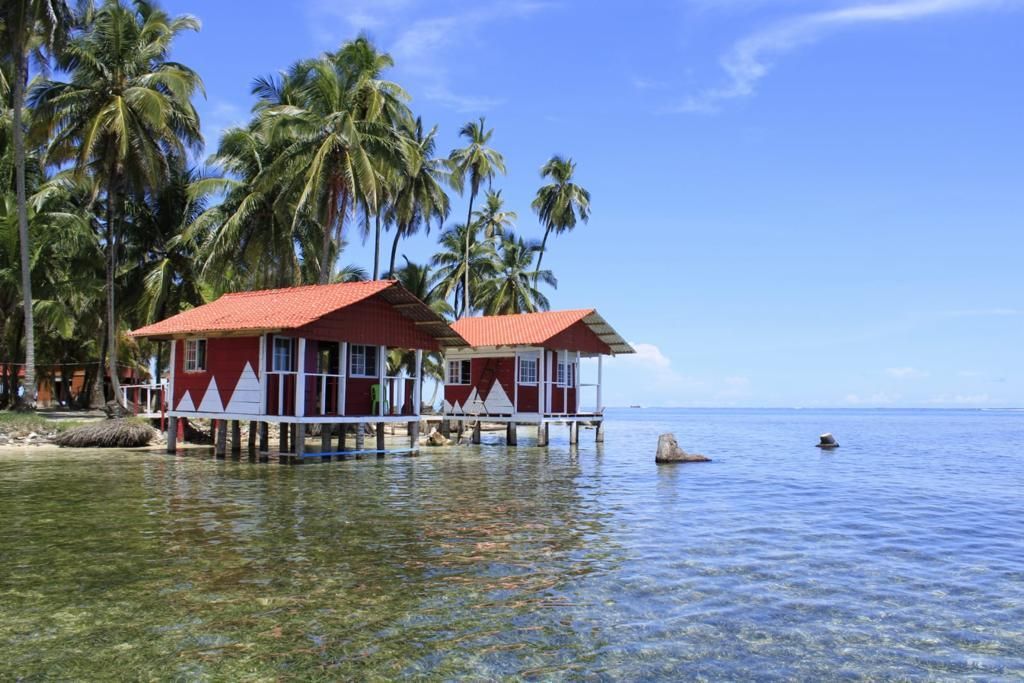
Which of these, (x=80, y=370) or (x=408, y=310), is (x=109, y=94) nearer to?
(x=408, y=310)

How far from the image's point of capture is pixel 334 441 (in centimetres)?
3222

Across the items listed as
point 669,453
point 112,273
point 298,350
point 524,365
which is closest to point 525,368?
point 524,365

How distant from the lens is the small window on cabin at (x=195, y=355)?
2491 centimetres

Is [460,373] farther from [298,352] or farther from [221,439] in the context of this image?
[298,352]

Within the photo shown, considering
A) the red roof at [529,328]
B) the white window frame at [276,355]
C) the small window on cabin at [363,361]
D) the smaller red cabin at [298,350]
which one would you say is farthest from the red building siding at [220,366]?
the red roof at [529,328]

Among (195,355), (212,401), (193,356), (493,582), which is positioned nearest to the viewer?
(493,582)

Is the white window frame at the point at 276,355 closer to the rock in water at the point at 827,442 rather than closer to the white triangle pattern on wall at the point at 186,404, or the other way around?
the white triangle pattern on wall at the point at 186,404

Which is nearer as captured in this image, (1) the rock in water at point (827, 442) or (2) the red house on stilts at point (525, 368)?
(2) the red house on stilts at point (525, 368)

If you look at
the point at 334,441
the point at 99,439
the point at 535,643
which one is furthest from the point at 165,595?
the point at 334,441

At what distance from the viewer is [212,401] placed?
24.4 metres

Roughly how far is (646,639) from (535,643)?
99 centimetres

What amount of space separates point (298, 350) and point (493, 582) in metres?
14.7

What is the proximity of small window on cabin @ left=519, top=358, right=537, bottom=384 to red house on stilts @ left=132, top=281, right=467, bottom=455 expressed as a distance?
5.68 m

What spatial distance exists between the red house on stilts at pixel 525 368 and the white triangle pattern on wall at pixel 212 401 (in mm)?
9957
